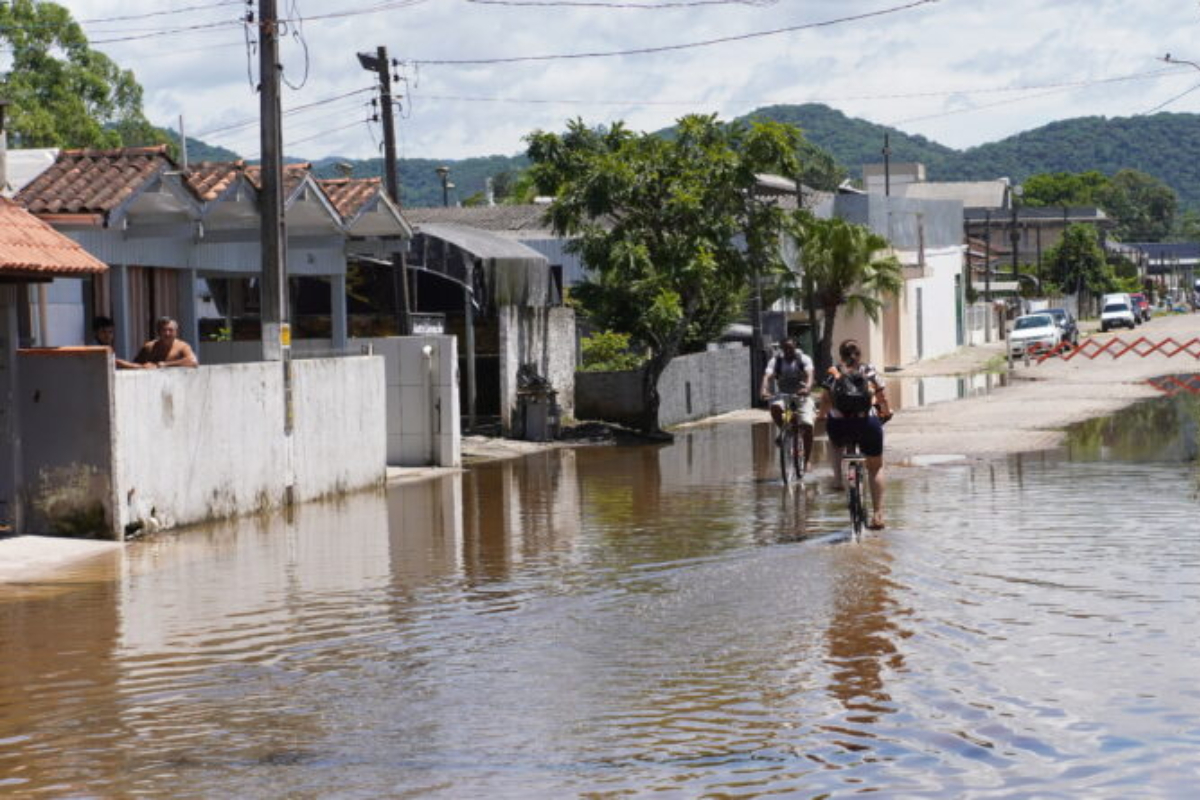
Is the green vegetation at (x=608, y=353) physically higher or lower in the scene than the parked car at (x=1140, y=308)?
lower

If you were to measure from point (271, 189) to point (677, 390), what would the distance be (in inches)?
631

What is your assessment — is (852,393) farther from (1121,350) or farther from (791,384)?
(1121,350)

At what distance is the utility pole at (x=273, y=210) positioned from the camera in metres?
21.9

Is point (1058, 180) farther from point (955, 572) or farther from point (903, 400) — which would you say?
point (955, 572)

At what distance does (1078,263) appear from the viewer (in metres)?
116

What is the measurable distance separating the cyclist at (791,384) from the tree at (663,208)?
363 inches

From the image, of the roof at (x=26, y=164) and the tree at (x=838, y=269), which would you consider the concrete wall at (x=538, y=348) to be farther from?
the tree at (x=838, y=269)

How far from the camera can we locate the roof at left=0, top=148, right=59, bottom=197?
983 inches

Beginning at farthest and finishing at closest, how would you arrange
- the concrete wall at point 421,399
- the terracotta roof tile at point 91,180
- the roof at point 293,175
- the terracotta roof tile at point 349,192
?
1. the terracotta roof tile at point 349,192
2. the concrete wall at point 421,399
3. the roof at point 293,175
4. the terracotta roof tile at point 91,180

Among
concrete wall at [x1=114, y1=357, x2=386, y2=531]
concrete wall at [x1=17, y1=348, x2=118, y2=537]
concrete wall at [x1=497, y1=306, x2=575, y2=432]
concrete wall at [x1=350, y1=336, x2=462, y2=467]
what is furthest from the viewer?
concrete wall at [x1=497, y1=306, x2=575, y2=432]

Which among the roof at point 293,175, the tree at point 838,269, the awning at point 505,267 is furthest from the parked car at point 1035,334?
the roof at point 293,175

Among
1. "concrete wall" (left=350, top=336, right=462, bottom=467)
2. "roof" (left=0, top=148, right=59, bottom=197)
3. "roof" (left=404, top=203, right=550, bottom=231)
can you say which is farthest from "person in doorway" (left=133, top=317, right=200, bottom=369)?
"roof" (left=404, top=203, right=550, bottom=231)

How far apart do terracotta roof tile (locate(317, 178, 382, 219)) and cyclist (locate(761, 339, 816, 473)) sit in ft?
24.8

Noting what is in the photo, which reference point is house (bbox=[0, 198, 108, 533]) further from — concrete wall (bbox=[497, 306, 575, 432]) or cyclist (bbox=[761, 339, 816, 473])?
concrete wall (bbox=[497, 306, 575, 432])
